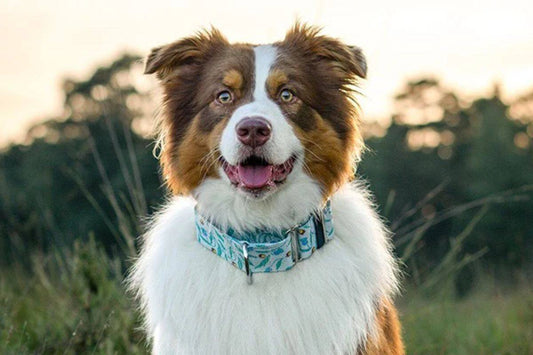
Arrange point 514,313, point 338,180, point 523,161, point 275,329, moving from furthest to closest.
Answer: point 523,161
point 514,313
point 338,180
point 275,329

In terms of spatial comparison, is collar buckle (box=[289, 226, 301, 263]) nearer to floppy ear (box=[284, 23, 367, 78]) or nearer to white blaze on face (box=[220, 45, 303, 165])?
white blaze on face (box=[220, 45, 303, 165])

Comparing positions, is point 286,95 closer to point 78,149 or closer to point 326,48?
point 326,48

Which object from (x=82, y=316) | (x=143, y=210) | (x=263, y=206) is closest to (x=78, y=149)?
(x=143, y=210)

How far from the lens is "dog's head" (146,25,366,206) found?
3975mm

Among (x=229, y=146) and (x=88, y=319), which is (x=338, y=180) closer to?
(x=229, y=146)

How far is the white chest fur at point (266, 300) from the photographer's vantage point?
390 cm

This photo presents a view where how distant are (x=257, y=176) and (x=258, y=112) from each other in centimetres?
35

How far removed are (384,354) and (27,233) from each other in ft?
15.6

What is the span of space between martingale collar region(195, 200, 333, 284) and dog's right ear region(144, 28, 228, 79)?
97 centimetres

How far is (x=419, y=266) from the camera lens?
287 inches

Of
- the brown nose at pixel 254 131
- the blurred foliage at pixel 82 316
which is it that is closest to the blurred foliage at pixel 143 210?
the blurred foliage at pixel 82 316

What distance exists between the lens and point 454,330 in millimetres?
6535

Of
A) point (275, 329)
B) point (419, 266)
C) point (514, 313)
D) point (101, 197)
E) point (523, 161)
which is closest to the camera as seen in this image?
point (275, 329)

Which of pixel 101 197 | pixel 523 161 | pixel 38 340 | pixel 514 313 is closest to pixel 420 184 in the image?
pixel 523 161
